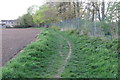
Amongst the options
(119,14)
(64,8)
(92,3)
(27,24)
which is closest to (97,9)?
(92,3)

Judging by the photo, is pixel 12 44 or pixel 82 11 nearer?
pixel 12 44

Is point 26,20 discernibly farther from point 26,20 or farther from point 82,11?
point 82,11

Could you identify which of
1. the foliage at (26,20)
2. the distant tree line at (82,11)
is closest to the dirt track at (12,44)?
the distant tree line at (82,11)

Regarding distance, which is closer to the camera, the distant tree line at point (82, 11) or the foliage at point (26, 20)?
the distant tree line at point (82, 11)

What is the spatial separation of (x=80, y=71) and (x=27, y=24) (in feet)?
249

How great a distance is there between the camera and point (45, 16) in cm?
5600

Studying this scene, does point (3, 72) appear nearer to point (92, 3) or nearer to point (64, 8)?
point (92, 3)

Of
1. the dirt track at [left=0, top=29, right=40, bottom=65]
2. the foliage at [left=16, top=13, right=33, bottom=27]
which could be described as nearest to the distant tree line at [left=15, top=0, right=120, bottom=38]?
the dirt track at [left=0, top=29, right=40, bottom=65]

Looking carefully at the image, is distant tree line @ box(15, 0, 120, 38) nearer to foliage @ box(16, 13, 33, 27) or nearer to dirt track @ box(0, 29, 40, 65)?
dirt track @ box(0, 29, 40, 65)

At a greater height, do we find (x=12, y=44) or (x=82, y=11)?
(x=82, y=11)

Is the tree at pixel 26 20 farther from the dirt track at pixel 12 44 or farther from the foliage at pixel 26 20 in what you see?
the dirt track at pixel 12 44

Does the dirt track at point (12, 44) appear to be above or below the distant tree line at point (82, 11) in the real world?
below

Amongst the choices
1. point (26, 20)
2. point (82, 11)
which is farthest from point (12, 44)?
point (26, 20)

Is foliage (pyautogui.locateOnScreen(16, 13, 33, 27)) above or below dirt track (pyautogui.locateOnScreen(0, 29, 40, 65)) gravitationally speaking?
above
